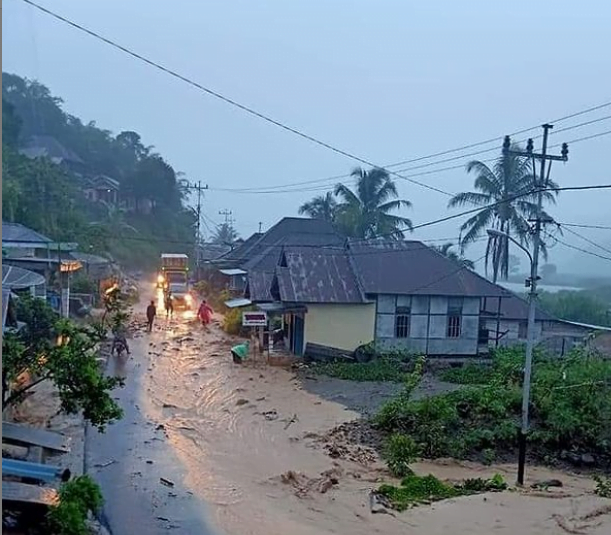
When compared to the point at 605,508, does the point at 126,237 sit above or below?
above

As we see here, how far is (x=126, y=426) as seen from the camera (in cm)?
1617

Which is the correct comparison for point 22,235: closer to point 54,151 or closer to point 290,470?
point 290,470

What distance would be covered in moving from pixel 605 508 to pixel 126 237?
145 ft

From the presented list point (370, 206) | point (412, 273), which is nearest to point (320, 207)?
point (370, 206)

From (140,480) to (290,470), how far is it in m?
3.18

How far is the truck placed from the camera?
132 ft

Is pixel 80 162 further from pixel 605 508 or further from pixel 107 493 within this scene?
pixel 605 508

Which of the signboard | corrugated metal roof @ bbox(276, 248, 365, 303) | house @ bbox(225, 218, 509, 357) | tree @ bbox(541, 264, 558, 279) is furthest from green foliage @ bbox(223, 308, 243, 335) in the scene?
tree @ bbox(541, 264, 558, 279)

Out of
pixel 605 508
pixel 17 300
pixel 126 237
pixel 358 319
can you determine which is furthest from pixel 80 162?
pixel 605 508

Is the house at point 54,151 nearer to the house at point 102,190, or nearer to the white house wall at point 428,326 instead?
the house at point 102,190

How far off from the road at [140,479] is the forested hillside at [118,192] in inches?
806

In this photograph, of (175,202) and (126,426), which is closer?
(126,426)

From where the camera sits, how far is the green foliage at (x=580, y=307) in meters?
33.8

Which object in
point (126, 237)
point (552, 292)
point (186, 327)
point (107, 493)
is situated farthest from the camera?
point (126, 237)
